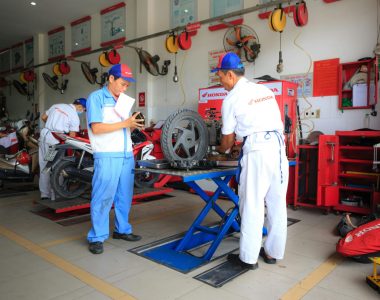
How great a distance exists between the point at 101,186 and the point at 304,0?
4.00 metres

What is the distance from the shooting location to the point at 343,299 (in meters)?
2.07

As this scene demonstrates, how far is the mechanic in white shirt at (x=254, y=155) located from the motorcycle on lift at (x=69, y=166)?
2250mm

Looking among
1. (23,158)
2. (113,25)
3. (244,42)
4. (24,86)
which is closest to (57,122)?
(23,158)

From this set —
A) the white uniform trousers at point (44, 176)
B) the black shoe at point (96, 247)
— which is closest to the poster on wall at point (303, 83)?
the black shoe at point (96, 247)

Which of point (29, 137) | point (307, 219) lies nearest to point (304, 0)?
point (307, 219)

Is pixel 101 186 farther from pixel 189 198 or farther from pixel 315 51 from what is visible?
pixel 315 51

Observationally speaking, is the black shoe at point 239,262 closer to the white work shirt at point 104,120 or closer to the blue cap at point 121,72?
the white work shirt at point 104,120

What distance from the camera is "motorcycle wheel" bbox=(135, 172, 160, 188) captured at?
196 inches

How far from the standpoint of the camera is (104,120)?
2803mm

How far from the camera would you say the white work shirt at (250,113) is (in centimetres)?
236

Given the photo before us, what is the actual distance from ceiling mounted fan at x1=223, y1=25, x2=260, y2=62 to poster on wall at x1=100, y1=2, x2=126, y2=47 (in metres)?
3.21

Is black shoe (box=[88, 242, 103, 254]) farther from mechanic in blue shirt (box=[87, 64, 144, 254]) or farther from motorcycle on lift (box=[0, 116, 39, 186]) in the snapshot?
motorcycle on lift (box=[0, 116, 39, 186])

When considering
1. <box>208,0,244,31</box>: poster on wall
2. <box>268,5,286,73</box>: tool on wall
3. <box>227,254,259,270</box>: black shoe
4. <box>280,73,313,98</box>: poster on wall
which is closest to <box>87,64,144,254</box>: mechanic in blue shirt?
<box>227,254,259,270</box>: black shoe

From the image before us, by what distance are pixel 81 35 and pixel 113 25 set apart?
1512mm
